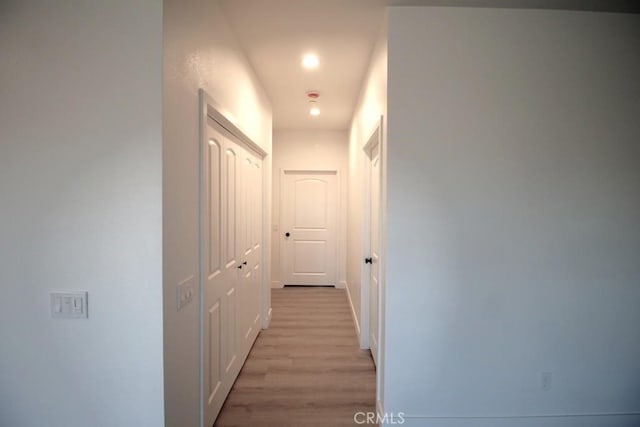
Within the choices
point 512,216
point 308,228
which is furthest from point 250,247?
point 308,228

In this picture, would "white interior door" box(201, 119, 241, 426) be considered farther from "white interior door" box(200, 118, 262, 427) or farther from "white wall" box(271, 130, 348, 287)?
"white wall" box(271, 130, 348, 287)

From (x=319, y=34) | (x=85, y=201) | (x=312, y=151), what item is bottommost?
(x=85, y=201)

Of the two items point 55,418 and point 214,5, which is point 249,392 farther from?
point 214,5

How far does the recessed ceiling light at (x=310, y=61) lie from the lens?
2.36m

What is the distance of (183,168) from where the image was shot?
1.40 meters

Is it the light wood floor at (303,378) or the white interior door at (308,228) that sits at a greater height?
the white interior door at (308,228)

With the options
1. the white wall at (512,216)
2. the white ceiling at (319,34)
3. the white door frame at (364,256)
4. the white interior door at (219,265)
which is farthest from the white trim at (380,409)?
the white ceiling at (319,34)

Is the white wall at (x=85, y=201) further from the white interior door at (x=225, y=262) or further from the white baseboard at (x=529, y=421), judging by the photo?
the white baseboard at (x=529, y=421)

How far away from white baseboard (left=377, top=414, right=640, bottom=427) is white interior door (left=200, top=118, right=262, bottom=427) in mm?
1090

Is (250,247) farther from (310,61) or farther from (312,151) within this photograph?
(312,151)

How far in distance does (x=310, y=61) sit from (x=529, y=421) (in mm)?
2879

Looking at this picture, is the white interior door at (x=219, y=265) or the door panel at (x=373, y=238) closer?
the white interior door at (x=219, y=265)

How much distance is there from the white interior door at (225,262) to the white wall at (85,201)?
38 cm

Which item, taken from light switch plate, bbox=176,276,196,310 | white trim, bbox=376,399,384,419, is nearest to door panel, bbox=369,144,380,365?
white trim, bbox=376,399,384,419
